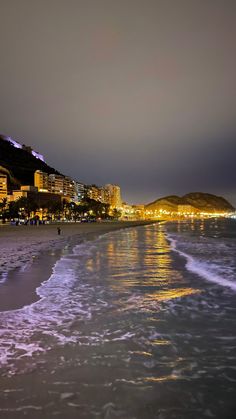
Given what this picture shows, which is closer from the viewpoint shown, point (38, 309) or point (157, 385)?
point (157, 385)

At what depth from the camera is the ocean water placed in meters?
4.65

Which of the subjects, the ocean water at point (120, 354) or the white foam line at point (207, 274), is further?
the white foam line at point (207, 274)

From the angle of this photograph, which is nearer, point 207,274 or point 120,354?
point 120,354

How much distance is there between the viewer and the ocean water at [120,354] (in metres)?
4.65

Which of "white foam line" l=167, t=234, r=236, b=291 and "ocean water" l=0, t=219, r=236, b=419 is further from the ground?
"ocean water" l=0, t=219, r=236, b=419

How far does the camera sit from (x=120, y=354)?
629 cm

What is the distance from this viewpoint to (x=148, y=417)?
4.36 m

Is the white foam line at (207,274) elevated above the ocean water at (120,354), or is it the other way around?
the ocean water at (120,354)

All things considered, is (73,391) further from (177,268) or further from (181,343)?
(177,268)

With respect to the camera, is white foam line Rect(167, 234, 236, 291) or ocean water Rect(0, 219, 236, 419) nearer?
ocean water Rect(0, 219, 236, 419)

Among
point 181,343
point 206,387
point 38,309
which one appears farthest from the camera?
point 38,309

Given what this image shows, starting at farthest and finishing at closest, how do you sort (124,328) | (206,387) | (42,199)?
(42,199)
(124,328)
(206,387)

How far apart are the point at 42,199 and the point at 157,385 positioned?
197514mm

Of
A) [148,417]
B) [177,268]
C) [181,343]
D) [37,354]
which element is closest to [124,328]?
[181,343]
